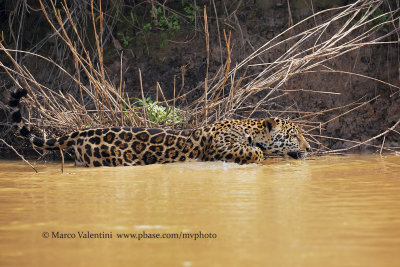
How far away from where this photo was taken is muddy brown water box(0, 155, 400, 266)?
2.10 m

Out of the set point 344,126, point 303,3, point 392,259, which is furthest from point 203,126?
point 392,259

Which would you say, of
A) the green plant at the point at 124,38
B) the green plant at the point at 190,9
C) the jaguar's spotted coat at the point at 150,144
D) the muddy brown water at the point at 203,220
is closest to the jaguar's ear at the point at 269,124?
the jaguar's spotted coat at the point at 150,144

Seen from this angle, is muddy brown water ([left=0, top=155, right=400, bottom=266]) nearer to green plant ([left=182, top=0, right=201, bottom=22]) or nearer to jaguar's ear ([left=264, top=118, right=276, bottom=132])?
jaguar's ear ([left=264, top=118, right=276, bottom=132])

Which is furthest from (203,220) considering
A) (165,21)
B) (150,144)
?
(165,21)

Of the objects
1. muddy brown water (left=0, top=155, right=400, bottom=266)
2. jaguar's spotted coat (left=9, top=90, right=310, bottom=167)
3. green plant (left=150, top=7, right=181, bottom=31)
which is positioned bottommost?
muddy brown water (left=0, top=155, right=400, bottom=266)

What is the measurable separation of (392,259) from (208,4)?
24.0ft

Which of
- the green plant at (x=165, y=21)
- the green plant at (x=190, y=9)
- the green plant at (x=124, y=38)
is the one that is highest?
the green plant at (x=190, y=9)

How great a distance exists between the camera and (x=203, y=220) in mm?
2688

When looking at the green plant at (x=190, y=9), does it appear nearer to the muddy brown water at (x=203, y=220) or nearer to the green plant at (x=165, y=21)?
the green plant at (x=165, y=21)

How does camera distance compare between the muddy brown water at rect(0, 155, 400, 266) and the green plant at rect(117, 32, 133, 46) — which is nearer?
the muddy brown water at rect(0, 155, 400, 266)

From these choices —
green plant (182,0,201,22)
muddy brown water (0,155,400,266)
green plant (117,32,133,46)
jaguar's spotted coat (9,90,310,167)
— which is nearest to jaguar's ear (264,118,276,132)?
jaguar's spotted coat (9,90,310,167)

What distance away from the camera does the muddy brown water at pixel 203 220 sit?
210cm

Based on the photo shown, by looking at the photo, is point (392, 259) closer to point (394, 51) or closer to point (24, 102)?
point (24, 102)

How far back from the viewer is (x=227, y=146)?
5.83 meters
